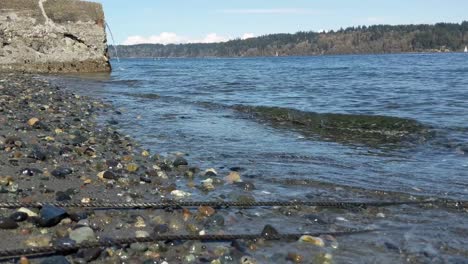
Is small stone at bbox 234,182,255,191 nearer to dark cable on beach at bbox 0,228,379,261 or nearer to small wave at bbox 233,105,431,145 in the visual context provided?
dark cable on beach at bbox 0,228,379,261

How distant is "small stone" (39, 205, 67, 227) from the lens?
3873mm

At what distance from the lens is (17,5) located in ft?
81.6

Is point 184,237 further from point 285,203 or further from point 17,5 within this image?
point 17,5

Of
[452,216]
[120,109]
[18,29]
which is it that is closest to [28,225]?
[452,216]

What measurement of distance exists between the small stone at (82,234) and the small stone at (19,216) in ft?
1.71

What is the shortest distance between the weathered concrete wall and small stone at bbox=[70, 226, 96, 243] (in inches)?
939

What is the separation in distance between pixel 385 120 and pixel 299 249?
8.89m

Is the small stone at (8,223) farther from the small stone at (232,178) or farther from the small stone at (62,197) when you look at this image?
the small stone at (232,178)

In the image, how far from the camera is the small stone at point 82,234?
144 inches

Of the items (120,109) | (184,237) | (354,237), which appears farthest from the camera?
(120,109)

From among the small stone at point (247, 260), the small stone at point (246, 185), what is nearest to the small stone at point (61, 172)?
the small stone at point (246, 185)

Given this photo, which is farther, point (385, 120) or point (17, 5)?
point (17, 5)

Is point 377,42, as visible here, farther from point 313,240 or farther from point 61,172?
point 313,240

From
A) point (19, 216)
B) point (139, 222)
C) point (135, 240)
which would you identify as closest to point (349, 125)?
point (139, 222)
